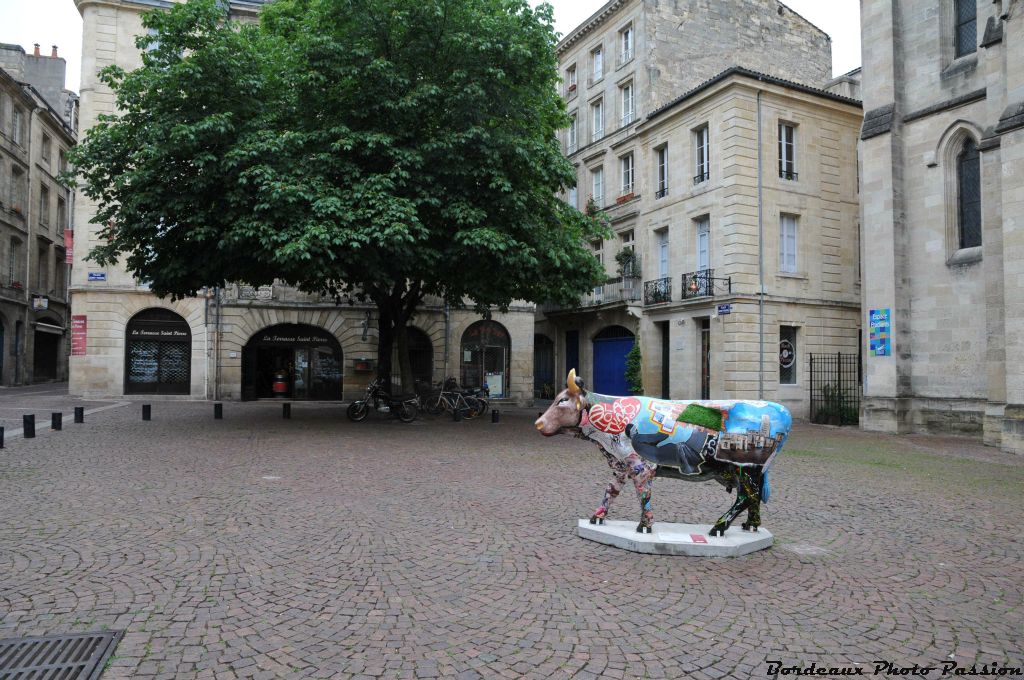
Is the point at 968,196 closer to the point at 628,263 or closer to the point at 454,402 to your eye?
the point at 628,263

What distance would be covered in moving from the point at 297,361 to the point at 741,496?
2335 centimetres

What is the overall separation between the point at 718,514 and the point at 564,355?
25.0 m

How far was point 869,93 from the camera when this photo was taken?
17906 mm

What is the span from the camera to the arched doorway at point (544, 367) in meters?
32.9

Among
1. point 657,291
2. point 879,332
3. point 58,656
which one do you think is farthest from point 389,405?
point 58,656

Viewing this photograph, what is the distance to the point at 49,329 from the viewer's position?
3725 centimetres

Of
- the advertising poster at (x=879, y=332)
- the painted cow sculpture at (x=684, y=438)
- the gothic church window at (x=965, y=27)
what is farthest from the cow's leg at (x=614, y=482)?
the gothic church window at (x=965, y=27)

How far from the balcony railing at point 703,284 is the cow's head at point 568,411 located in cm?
1725

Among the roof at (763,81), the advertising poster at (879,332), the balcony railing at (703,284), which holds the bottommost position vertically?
the advertising poster at (879,332)

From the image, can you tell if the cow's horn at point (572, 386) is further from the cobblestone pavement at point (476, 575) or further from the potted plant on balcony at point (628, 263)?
the potted plant on balcony at point (628, 263)

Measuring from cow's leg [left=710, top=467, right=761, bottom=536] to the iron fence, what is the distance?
15.6m

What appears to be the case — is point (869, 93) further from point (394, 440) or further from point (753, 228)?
point (394, 440)

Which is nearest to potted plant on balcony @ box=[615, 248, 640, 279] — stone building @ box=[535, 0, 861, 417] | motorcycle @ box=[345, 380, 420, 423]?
stone building @ box=[535, 0, 861, 417]

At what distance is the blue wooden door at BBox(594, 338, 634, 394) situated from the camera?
27.7 metres
